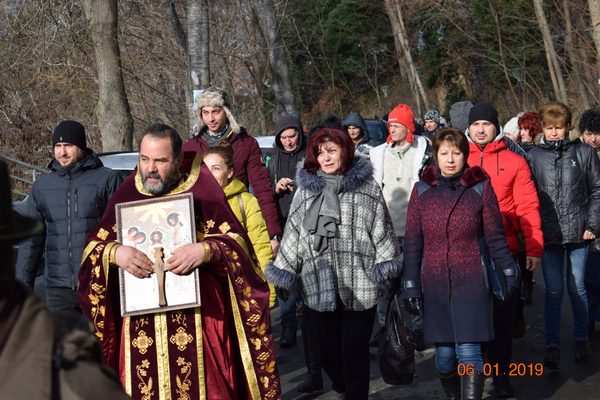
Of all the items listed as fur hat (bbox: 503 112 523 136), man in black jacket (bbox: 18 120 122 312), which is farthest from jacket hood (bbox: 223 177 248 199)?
fur hat (bbox: 503 112 523 136)

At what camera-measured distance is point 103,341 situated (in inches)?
233

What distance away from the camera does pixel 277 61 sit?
26797 millimetres

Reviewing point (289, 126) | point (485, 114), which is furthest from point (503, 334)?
point (289, 126)

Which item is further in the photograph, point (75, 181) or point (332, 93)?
point (332, 93)

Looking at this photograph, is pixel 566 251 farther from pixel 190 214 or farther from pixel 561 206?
pixel 190 214

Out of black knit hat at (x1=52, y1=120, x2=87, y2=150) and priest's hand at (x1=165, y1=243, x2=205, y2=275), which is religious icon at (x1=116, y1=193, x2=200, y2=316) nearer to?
priest's hand at (x1=165, y1=243, x2=205, y2=275)

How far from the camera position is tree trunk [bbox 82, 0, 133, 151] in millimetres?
17625

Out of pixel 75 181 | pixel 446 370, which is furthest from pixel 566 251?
pixel 75 181

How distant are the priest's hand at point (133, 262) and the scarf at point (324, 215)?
1.42m

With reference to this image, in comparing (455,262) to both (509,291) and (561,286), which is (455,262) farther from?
(561,286)

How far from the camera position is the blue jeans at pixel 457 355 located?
666 cm

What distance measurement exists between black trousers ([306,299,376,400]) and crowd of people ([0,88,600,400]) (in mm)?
10

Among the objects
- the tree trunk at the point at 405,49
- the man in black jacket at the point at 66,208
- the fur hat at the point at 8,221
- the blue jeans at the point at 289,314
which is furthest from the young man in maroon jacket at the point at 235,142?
the tree trunk at the point at 405,49

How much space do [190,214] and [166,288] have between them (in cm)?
39
